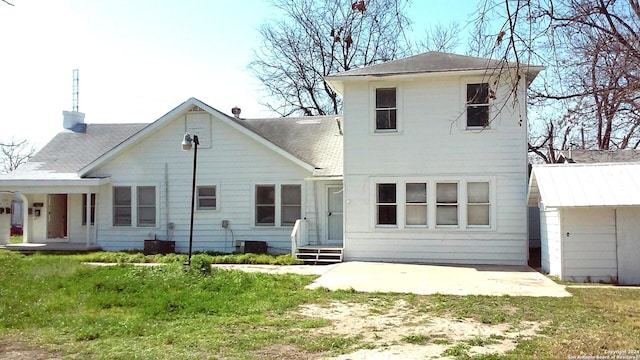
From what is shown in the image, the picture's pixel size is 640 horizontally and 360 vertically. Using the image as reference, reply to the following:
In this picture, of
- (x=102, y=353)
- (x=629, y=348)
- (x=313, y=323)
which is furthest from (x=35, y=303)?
(x=629, y=348)

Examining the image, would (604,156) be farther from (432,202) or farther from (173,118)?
(173,118)

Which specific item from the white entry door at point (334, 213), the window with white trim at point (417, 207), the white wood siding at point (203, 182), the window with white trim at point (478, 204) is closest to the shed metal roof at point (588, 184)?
the window with white trim at point (478, 204)

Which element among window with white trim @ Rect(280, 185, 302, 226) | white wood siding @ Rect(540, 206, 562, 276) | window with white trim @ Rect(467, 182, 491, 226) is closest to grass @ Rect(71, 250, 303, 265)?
window with white trim @ Rect(280, 185, 302, 226)

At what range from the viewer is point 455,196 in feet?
52.9

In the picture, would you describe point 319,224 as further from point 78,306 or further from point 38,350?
point 38,350

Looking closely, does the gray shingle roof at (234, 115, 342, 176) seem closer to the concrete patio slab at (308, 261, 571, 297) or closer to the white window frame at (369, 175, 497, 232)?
the white window frame at (369, 175, 497, 232)

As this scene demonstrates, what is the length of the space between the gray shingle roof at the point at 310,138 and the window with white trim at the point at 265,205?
148cm

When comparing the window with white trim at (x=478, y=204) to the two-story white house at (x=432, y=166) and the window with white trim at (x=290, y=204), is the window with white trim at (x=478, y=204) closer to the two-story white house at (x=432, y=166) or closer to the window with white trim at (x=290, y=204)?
the two-story white house at (x=432, y=166)

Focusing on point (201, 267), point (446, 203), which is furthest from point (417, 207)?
point (201, 267)

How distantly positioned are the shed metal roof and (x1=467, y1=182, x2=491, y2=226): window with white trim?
1.87 metres

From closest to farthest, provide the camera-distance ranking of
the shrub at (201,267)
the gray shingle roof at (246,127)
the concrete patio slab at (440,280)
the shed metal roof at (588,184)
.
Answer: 1. the concrete patio slab at (440,280)
2. the shrub at (201,267)
3. the shed metal roof at (588,184)
4. the gray shingle roof at (246,127)

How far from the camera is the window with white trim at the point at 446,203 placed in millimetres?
16094

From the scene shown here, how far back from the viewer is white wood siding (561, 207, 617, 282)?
41.6 feet

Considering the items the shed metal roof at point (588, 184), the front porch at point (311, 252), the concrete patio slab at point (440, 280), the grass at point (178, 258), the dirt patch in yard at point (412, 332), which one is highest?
the shed metal roof at point (588, 184)
